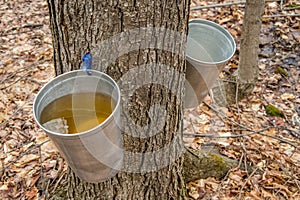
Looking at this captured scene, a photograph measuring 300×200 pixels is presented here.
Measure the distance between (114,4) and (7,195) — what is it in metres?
1.54

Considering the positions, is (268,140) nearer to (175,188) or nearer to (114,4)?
(175,188)

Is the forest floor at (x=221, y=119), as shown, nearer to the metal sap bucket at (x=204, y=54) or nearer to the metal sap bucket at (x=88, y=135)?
the metal sap bucket at (x=204, y=54)

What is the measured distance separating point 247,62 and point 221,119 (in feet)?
1.99

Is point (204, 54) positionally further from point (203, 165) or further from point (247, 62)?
point (247, 62)

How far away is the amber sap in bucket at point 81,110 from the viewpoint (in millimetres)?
1280

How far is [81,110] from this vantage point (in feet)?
4.27

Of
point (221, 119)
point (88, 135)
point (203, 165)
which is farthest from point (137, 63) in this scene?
point (221, 119)

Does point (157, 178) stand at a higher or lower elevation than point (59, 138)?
lower

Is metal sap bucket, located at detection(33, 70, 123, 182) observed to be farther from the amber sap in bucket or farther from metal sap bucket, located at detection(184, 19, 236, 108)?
metal sap bucket, located at detection(184, 19, 236, 108)

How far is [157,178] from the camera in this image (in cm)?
173

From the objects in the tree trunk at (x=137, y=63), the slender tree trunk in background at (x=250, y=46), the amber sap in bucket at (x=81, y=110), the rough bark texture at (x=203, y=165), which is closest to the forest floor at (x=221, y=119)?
the rough bark texture at (x=203, y=165)

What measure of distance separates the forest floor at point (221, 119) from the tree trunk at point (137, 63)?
70cm

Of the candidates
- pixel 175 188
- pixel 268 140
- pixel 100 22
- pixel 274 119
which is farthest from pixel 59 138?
pixel 274 119

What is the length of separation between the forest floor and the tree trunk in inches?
27.6
